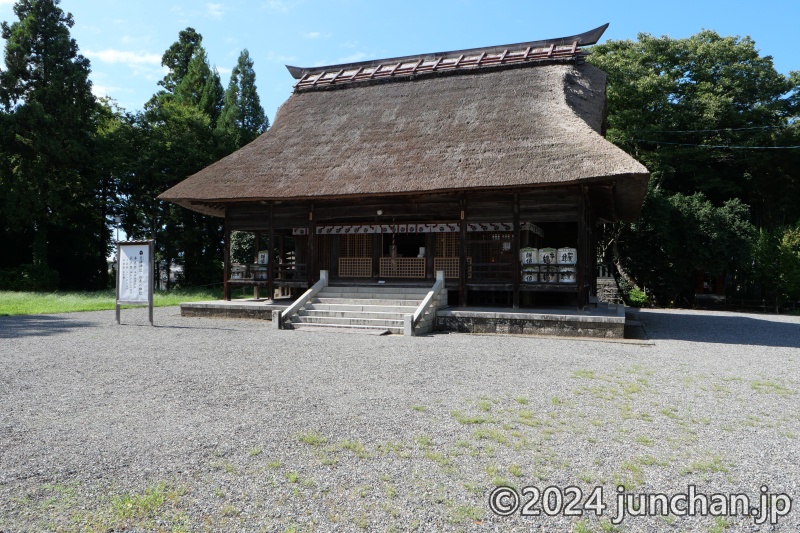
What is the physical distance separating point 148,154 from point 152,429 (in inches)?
983

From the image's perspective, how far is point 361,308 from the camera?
12.2 meters

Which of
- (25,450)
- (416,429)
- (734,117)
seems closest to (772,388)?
(416,429)

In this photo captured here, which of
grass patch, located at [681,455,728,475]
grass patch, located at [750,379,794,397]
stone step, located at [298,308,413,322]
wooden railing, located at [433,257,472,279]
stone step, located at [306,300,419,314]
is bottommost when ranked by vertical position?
grass patch, located at [750,379,794,397]

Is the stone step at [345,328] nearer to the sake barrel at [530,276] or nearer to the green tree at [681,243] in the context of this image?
the sake barrel at [530,276]

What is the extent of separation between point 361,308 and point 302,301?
158 cm

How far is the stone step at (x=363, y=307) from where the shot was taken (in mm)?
11953

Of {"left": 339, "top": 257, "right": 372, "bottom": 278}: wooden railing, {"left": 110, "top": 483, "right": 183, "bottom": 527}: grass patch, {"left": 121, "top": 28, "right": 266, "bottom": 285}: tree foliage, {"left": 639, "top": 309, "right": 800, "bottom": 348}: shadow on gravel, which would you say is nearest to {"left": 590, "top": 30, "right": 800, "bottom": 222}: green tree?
{"left": 639, "top": 309, "right": 800, "bottom": 348}: shadow on gravel

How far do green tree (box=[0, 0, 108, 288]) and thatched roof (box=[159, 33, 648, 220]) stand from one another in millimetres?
13471

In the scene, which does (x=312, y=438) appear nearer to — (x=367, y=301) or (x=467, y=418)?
(x=467, y=418)

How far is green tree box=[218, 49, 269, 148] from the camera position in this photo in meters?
31.0

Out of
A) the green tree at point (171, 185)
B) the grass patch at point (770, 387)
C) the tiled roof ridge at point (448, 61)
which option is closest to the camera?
the grass patch at point (770, 387)

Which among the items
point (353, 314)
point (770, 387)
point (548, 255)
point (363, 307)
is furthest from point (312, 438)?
point (548, 255)

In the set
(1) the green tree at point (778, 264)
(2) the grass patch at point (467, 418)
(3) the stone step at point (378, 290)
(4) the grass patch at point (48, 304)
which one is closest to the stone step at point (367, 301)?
(3) the stone step at point (378, 290)

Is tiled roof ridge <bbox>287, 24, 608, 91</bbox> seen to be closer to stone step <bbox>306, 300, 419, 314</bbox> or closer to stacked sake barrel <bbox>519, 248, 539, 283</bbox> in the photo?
stacked sake barrel <bbox>519, 248, 539, 283</bbox>
